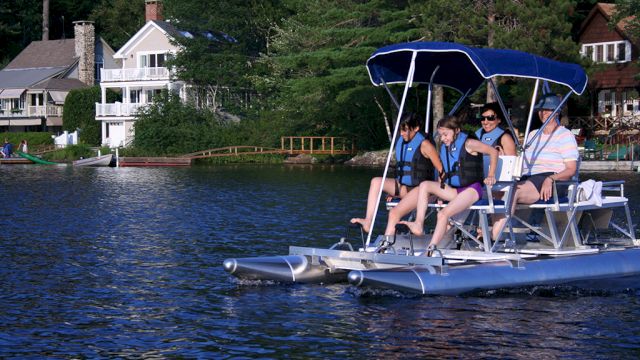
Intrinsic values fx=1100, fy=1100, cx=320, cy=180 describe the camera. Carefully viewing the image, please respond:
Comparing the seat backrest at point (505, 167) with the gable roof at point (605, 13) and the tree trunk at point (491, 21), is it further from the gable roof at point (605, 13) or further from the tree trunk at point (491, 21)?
the gable roof at point (605, 13)

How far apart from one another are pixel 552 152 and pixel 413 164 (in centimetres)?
203

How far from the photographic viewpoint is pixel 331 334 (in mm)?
12445

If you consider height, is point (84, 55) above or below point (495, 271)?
above

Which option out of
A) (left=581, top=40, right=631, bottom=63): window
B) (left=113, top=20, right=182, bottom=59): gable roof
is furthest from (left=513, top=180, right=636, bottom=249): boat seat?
(left=113, top=20, right=182, bottom=59): gable roof

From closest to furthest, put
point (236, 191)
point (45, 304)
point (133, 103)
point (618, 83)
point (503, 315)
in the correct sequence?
point (503, 315) → point (45, 304) → point (236, 191) → point (618, 83) → point (133, 103)

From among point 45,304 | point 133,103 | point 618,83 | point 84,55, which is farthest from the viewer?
point 84,55

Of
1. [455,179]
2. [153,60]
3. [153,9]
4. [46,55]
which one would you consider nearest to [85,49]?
[46,55]

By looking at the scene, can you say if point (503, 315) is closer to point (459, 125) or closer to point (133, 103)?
point (459, 125)

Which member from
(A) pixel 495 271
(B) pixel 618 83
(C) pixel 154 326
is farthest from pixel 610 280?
(B) pixel 618 83

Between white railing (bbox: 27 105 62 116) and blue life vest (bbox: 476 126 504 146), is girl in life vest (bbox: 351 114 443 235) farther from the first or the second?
white railing (bbox: 27 105 62 116)

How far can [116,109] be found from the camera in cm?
7450

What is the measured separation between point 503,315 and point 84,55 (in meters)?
79.9

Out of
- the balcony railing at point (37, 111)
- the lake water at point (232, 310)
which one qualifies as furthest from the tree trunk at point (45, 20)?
the lake water at point (232, 310)

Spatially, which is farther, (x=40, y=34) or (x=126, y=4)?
(x=40, y=34)
